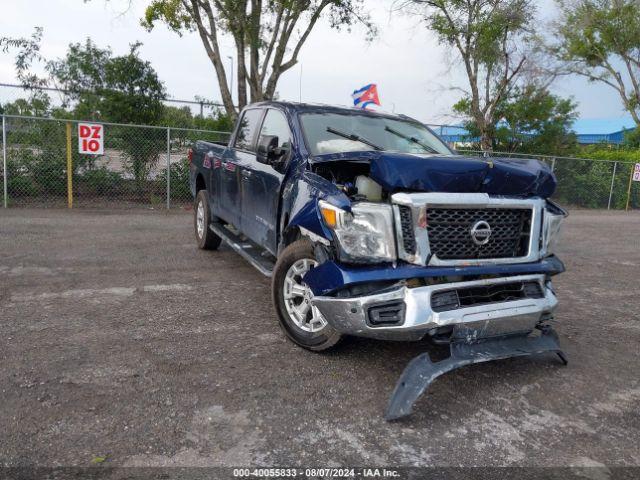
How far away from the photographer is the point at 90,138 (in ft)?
36.2

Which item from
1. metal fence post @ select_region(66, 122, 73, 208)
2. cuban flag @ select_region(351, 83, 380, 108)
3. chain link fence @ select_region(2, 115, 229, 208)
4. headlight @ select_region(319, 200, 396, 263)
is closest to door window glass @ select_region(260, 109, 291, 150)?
headlight @ select_region(319, 200, 396, 263)

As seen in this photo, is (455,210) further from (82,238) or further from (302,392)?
A: (82,238)

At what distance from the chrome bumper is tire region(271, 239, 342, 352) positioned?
360 millimetres

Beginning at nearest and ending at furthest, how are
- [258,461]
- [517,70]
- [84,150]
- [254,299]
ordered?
1. [258,461]
2. [254,299]
3. [84,150]
4. [517,70]

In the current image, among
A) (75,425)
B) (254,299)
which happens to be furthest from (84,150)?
(75,425)

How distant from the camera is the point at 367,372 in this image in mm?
3707

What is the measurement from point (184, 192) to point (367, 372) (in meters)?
9.89

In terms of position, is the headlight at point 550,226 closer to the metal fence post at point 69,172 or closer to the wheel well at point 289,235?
the wheel well at point 289,235

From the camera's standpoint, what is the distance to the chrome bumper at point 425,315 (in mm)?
3217

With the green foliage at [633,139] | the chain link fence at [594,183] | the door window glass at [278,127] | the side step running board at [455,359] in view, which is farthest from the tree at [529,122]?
the side step running board at [455,359]

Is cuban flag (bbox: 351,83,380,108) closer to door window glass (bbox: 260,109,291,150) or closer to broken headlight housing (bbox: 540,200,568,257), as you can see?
door window glass (bbox: 260,109,291,150)

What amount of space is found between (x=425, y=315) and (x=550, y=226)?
4.65 feet

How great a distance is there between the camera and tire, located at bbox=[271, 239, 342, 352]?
3.83m

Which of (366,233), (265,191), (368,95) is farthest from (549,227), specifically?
(368,95)
